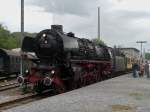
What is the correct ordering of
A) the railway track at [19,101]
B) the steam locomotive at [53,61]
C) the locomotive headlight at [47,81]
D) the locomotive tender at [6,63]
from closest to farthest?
the railway track at [19,101], the locomotive headlight at [47,81], the steam locomotive at [53,61], the locomotive tender at [6,63]

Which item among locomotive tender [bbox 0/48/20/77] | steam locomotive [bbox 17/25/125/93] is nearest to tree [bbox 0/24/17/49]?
locomotive tender [bbox 0/48/20/77]

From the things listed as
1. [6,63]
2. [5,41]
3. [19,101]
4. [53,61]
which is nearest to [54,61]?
[53,61]

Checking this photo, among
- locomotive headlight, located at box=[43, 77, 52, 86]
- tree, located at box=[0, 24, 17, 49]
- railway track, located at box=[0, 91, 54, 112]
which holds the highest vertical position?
tree, located at box=[0, 24, 17, 49]

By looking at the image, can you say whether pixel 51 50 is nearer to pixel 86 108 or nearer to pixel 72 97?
pixel 72 97

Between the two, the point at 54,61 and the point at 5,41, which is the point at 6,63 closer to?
the point at 54,61

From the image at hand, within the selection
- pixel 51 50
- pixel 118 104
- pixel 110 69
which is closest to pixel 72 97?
pixel 118 104

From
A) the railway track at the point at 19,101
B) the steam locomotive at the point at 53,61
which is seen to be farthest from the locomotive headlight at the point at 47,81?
the railway track at the point at 19,101

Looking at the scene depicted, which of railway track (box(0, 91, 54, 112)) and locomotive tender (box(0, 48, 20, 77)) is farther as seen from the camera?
locomotive tender (box(0, 48, 20, 77))

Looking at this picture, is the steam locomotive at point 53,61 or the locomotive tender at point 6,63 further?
the locomotive tender at point 6,63

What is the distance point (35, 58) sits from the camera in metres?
23.1

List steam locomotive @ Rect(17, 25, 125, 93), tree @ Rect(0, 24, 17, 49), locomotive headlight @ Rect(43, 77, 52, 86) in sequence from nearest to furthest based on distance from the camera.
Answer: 1. locomotive headlight @ Rect(43, 77, 52, 86)
2. steam locomotive @ Rect(17, 25, 125, 93)
3. tree @ Rect(0, 24, 17, 49)

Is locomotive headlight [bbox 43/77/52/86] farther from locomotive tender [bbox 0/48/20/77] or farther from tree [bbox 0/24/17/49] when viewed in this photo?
tree [bbox 0/24/17/49]

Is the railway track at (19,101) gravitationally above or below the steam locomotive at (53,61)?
below

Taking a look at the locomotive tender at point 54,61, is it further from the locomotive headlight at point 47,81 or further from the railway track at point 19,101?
the railway track at point 19,101
